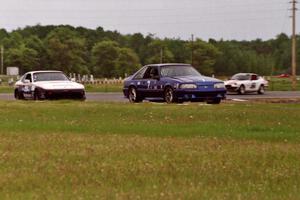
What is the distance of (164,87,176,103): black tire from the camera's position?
2200 centimetres

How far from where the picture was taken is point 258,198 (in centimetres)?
642

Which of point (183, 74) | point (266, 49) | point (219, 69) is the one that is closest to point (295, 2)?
point (183, 74)

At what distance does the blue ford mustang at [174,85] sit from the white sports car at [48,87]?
7.11 feet

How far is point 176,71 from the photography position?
22984mm

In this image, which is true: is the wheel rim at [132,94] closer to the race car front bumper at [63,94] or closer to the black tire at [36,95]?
the race car front bumper at [63,94]

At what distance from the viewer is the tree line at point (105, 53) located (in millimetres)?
105688

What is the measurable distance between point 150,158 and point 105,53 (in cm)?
Result: 10286

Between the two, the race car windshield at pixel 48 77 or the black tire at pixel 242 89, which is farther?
the black tire at pixel 242 89

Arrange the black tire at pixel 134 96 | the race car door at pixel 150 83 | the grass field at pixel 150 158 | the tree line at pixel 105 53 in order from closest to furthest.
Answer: the grass field at pixel 150 158 < the race car door at pixel 150 83 < the black tire at pixel 134 96 < the tree line at pixel 105 53

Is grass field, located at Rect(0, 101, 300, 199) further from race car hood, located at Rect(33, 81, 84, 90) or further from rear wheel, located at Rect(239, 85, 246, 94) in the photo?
rear wheel, located at Rect(239, 85, 246, 94)

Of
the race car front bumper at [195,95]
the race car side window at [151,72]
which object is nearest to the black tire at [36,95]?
the race car side window at [151,72]

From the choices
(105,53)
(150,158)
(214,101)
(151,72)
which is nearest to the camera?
(150,158)

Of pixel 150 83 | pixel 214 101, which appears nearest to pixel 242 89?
pixel 150 83

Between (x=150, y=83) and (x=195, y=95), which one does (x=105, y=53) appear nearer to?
(x=150, y=83)
